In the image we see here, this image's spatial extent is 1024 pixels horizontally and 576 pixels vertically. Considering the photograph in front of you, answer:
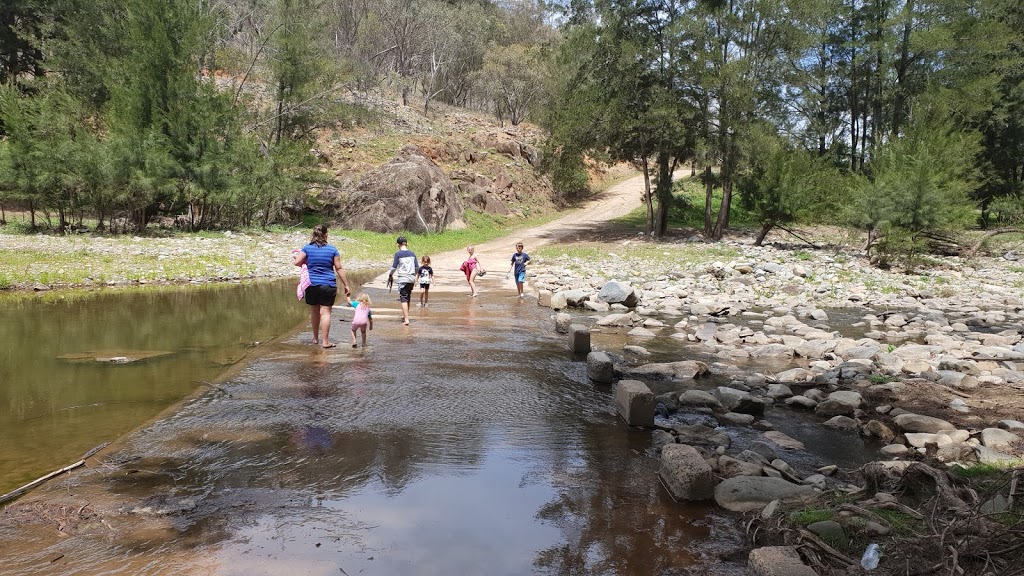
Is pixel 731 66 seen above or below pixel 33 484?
above

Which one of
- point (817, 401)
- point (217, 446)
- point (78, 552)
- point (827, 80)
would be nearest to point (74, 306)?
point (217, 446)

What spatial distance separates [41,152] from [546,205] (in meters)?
29.8

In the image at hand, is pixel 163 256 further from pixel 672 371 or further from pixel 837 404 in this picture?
pixel 837 404

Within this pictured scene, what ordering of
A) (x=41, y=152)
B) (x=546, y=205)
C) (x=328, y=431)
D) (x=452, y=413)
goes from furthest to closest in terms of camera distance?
1. (x=546, y=205)
2. (x=41, y=152)
3. (x=452, y=413)
4. (x=328, y=431)

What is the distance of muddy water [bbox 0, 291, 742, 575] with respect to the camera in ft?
12.5

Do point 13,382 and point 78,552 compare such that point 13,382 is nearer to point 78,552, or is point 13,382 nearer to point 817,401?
point 78,552

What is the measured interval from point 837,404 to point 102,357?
10410 millimetres

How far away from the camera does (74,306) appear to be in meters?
13.5

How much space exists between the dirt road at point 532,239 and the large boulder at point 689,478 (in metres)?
12.1

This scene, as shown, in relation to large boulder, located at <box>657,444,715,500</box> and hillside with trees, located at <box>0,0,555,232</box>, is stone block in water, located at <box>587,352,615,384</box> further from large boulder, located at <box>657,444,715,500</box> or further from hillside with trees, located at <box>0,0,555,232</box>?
hillside with trees, located at <box>0,0,555,232</box>

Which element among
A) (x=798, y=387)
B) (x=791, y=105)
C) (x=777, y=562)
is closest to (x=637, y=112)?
(x=791, y=105)

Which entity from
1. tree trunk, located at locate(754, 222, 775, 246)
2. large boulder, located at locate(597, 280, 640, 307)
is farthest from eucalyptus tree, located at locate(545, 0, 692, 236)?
large boulder, located at locate(597, 280, 640, 307)

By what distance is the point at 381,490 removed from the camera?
472cm

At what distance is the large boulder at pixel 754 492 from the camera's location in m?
4.65
